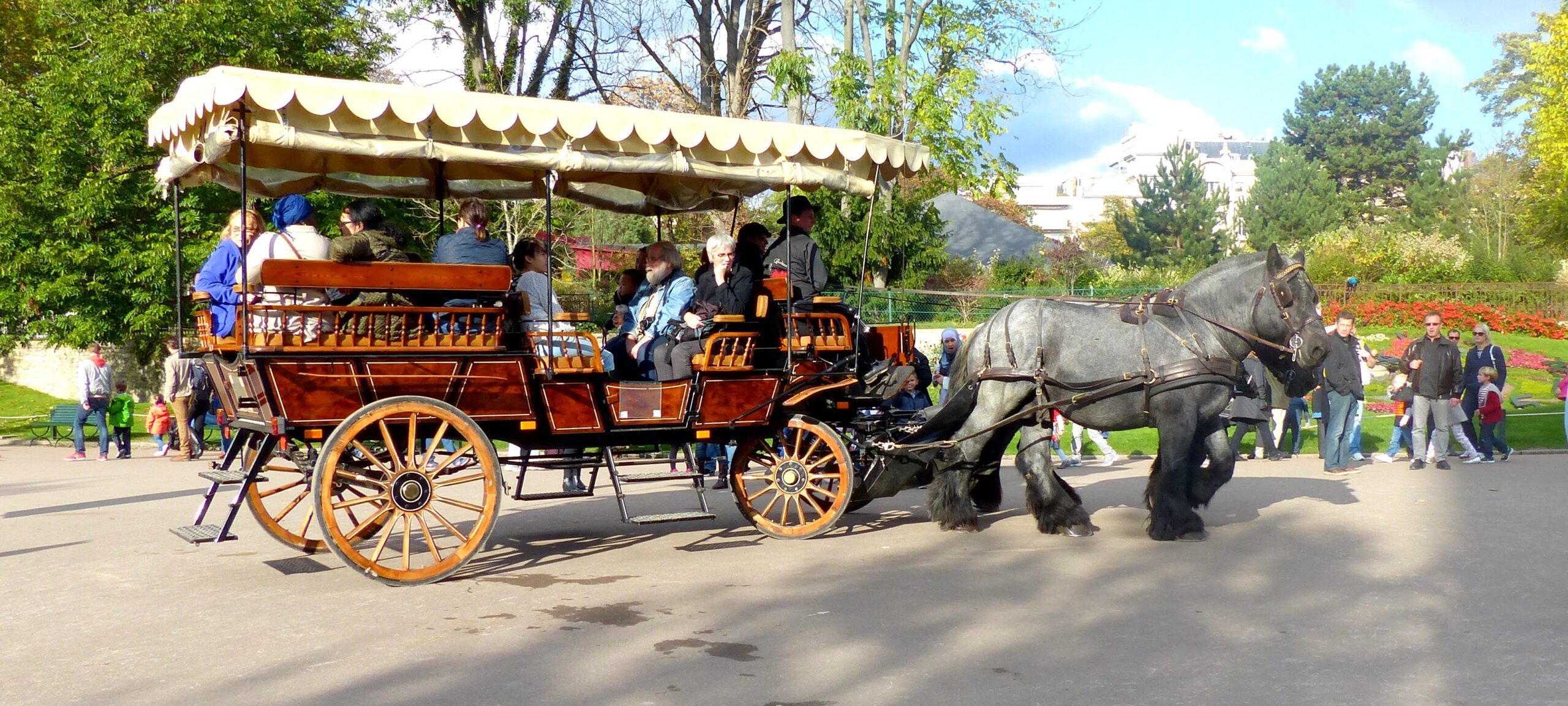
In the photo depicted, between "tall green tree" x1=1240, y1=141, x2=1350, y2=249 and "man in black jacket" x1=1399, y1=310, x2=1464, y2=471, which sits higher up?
"tall green tree" x1=1240, y1=141, x2=1350, y2=249

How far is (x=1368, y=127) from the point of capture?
75312 millimetres

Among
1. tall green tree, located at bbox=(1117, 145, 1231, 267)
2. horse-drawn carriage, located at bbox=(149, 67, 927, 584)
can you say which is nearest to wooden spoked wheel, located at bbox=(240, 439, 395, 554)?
horse-drawn carriage, located at bbox=(149, 67, 927, 584)

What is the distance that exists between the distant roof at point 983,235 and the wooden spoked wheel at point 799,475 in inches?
1643

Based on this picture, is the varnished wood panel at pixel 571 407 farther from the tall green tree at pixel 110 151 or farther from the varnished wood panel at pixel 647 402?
the tall green tree at pixel 110 151

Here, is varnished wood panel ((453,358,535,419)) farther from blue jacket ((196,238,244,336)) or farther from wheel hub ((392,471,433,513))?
blue jacket ((196,238,244,336))

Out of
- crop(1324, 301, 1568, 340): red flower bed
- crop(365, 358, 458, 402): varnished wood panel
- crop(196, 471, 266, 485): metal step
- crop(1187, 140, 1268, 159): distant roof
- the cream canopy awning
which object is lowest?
crop(196, 471, 266, 485): metal step

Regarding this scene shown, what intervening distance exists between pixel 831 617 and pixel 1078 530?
3.27 meters

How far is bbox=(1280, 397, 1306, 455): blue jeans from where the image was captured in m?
15.7

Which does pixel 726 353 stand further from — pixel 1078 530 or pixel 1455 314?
pixel 1455 314

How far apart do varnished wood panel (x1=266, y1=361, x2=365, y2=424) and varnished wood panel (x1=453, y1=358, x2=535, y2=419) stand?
2.00ft

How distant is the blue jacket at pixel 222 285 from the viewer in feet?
24.6

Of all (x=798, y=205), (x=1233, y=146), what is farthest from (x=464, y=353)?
(x=1233, y=146)

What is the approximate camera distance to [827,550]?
8.52 m

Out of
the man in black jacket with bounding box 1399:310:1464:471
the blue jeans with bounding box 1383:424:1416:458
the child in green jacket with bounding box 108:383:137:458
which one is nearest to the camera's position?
the man in black jacket with bounding box 1399:310:1464:471
